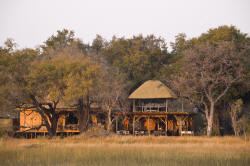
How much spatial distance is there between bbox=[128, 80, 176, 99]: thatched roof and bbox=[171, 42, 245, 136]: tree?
225 cm

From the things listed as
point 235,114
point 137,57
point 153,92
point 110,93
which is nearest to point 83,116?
point 110,93

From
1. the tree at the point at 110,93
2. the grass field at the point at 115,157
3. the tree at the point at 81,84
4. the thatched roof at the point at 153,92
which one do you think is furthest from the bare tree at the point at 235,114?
the tree at the point at 81,84

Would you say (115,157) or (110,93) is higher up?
(110,93)

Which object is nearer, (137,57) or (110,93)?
(110,93)

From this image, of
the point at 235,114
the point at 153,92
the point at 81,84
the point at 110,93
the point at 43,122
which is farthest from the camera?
the point at 153,92

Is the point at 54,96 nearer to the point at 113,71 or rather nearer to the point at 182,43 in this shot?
the point at 113,71

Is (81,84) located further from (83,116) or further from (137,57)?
(137,57)

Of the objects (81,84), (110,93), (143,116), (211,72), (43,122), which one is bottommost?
(43,122)

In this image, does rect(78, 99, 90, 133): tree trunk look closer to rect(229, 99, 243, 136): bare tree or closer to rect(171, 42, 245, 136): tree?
rect(171, 42, 245, 136): tree

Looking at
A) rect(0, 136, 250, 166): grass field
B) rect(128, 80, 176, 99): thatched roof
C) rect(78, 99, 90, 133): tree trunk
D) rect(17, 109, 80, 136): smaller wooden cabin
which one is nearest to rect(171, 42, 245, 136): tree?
rect(128, 80, 176, 99): thatched roof

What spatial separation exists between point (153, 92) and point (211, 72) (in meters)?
7.28

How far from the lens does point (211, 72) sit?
113 feet

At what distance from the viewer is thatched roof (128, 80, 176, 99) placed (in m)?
38.3

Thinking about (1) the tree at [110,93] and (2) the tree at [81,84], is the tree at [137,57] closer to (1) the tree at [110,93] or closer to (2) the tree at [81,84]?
(1) the tree at [110,93]
